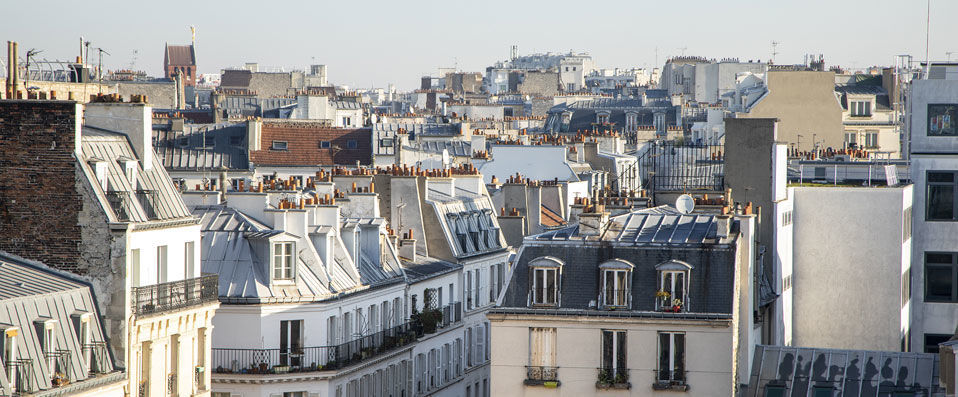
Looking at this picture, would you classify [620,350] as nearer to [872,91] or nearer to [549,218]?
[549,218]

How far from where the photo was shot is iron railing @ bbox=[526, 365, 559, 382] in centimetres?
4116

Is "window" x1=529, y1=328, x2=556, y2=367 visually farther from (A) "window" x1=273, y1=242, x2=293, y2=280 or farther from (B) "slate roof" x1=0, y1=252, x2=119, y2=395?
(B) "slate roof" x1=0, y1=252, x2=119, y2=395

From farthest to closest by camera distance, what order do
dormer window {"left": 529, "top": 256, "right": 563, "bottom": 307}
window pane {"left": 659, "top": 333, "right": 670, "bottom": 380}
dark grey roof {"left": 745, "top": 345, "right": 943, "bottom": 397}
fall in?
dark grey roof {"left": 745, "top": 345, "right": 943, "bottom": 397} < dormer window {"left": 529, "top": 256, "right": 563, "bottom": 307} < window pane {"left": 659, "top": 333, "right": 670, "bottom": 380}

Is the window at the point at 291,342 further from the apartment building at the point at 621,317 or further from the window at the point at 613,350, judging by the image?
the window at the point at 613,350

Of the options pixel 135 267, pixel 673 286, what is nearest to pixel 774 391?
pixel 673 286

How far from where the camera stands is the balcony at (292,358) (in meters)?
46.3

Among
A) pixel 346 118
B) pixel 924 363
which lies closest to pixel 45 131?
pixel 924 363

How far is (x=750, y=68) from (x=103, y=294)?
129m

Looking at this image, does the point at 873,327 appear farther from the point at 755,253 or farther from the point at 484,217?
the point at 484,217

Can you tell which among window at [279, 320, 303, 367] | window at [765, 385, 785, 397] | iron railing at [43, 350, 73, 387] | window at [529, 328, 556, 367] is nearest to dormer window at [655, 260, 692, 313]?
window at [529, 328, 556, 367]

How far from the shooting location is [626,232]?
43219 millimetres

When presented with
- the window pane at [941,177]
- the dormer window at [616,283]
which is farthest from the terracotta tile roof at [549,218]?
the dormer window at [616,283]

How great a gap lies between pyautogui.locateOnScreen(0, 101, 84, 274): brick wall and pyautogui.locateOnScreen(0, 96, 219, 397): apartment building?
0.02m

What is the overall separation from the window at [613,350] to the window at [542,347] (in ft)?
4.23
